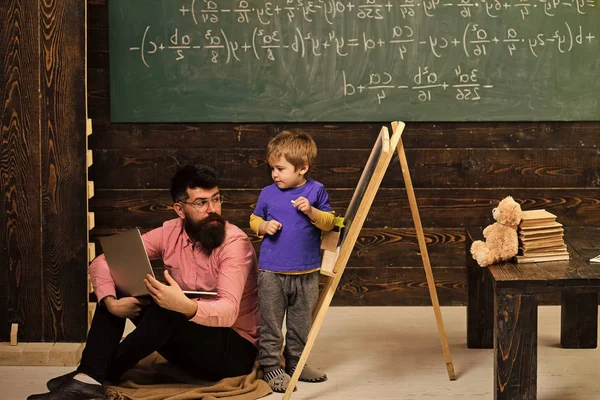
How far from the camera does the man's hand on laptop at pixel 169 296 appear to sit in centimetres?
318

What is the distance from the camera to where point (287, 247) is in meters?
3.49

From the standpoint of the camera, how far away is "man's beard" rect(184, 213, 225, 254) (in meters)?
3.47

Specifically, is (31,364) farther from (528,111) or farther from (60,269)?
(528,111)

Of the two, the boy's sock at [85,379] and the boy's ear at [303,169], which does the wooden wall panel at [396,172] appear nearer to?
the boy's ear at [303,169]

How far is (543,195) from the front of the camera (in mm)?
4852

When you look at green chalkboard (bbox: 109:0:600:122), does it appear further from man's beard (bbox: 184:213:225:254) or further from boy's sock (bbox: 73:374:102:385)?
boy's sock (bbox: 73:374:102:385)

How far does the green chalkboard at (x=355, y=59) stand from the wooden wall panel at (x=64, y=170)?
0.82m

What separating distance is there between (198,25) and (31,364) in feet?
6.14

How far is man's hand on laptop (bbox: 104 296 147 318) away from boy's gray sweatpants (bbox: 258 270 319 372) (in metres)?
0.49

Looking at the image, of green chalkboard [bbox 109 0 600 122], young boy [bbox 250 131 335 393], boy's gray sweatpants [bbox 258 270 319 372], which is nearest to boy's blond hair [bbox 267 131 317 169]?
young boy [bbox 250 131 335 393]

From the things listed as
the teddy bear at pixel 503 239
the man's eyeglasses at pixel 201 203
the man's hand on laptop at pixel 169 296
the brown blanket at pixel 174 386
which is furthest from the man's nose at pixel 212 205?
the teddy bear at pixel 503 239

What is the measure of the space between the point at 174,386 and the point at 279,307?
49cm

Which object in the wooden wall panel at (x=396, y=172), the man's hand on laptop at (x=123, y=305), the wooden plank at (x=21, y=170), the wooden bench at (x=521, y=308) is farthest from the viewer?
the wooden wall panel at (x=396, y=172)

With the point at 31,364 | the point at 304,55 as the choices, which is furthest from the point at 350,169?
the point at 31,364
